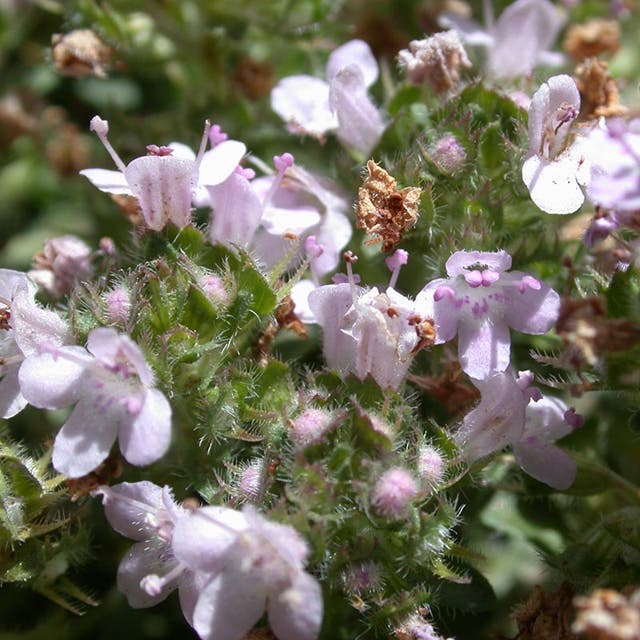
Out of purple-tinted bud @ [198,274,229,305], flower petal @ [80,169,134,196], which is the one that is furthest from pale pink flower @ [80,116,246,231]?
purple-tinted bud @ [198,274,229,305]

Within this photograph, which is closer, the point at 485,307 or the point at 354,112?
the point at 485,307

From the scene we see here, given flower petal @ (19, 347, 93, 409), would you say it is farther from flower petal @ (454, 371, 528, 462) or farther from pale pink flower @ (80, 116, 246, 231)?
flower petal @ (454, 371, 528, 462)

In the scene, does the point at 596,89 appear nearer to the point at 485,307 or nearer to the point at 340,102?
the point at 340,102

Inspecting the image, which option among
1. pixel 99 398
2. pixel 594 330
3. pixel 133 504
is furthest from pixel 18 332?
pixel 594 330

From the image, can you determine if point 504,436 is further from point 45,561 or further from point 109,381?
point 45,561

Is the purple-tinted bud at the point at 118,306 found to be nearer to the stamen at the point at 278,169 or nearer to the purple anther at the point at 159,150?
the purple anther at the point at 159,150

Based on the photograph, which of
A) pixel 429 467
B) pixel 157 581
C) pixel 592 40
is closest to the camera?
pixel 157 581
